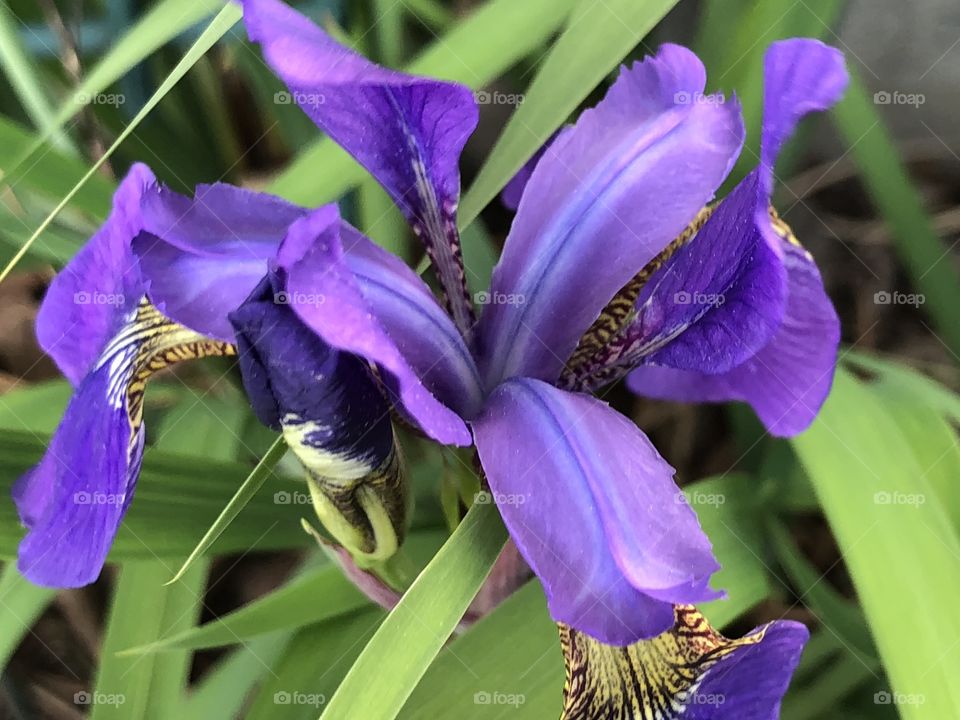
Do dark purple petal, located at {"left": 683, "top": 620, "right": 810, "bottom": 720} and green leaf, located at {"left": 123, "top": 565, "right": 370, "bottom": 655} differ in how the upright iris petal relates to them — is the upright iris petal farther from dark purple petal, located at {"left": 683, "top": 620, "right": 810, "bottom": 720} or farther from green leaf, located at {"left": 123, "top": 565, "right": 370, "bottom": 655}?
dark purple petal, located at {"left": 683, "top": 620, "right": 810, "bottom": 720}

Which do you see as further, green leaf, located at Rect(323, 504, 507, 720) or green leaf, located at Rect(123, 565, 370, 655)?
green leaf, located at Rect(123, 565, 370, 655)

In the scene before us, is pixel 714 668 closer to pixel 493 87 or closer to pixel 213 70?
pixel 493 87

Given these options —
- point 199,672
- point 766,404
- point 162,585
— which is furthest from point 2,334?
point 766,404

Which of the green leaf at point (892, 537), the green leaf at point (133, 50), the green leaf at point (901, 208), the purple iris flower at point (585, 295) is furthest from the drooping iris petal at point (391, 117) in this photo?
the green leaf at point (901, 208)

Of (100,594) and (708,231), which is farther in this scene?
(100,594)

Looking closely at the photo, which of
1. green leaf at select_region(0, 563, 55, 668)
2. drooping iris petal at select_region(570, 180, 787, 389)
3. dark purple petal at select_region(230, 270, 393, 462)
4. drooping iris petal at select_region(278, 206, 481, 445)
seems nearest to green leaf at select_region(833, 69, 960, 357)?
drooping iris petal at select_region(570, 180, 787, 389)

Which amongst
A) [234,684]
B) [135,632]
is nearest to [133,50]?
[135,632]
